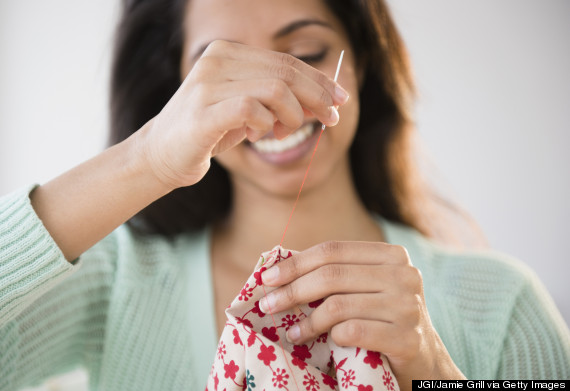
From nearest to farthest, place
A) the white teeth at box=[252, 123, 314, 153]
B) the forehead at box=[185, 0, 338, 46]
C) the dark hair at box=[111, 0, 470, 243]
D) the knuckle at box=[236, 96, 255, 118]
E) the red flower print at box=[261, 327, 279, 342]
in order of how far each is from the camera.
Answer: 1. the knuckle at box=[236, 96, 255, 118]
2. the red flower print at box=[261, 327, 279, 342]
3. the forehead at box=[185, 0, 338, 46]
4. the white teeth at box=[252, 123, 314, 153]
5. the dark hair at box=[111, 0, 470, 243]

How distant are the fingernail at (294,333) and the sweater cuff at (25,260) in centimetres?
36

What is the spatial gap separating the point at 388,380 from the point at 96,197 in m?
0.53

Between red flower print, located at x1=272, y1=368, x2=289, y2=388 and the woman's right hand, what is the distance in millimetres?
321

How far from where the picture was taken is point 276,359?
0.80 m

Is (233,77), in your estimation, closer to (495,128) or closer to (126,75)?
(126,75)

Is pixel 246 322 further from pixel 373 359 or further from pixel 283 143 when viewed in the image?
pixel 283 143

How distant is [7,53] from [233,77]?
1.48 metres

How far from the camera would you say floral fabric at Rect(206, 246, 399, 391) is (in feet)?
2.60

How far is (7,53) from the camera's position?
1.92 metres

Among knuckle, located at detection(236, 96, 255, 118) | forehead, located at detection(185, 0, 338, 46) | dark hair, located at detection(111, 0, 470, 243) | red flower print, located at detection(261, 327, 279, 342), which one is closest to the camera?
knuckle, located at detection(236, 96, 255, 118)

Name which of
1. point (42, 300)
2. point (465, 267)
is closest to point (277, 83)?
point (42, 300)

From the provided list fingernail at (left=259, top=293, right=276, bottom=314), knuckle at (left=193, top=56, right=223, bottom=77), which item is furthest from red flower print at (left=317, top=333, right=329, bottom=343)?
knuckle at (left=193, top=56, right=223, bottom=77)

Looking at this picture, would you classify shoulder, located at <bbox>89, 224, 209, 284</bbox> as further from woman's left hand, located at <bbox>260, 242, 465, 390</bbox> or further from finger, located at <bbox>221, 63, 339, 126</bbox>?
finger, located at <bbox>221, 63, 339, 126</bbox>

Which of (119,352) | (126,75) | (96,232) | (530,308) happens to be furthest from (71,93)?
(530,308)
